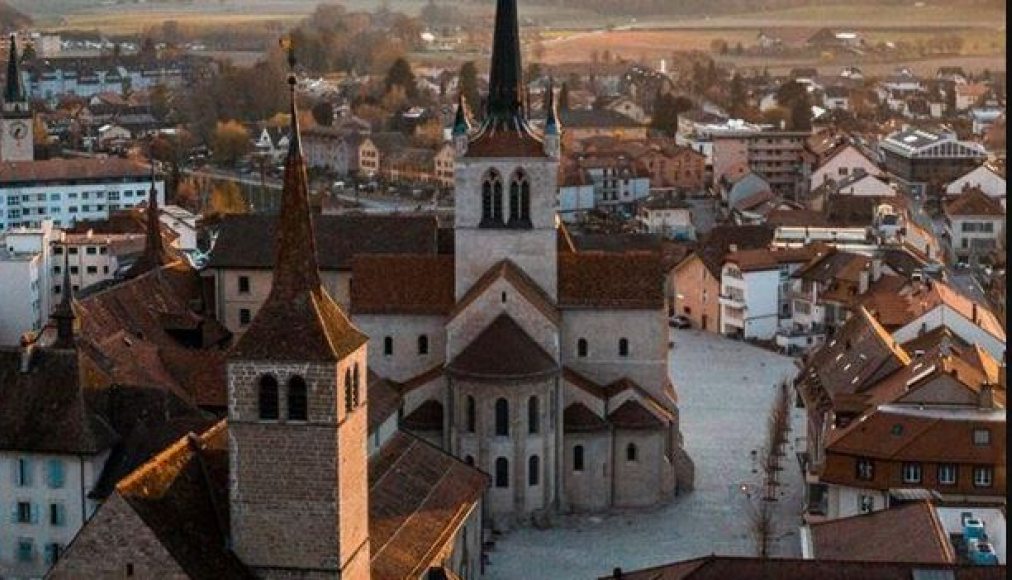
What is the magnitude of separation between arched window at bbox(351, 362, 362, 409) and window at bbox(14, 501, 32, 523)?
7.17m

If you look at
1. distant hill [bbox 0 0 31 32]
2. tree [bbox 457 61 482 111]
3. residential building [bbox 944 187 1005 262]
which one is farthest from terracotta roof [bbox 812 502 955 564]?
distant hill [bbox 0 0 31 32]

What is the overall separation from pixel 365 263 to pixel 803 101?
58.6 meters

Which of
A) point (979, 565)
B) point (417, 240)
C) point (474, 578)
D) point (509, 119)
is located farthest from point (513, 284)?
point (979, 565)

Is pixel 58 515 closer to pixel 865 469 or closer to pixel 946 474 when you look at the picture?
pixel 865 469

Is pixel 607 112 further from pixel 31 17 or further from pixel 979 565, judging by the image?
pixel 979 565

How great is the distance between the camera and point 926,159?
65.1 m

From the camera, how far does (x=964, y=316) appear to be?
100 ft

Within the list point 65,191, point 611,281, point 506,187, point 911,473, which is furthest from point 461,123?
point 65,191

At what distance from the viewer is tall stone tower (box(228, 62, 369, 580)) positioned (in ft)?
54.2

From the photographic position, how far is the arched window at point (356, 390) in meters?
17.1

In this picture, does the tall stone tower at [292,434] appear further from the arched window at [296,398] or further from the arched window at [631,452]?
the arched window at [631,452]

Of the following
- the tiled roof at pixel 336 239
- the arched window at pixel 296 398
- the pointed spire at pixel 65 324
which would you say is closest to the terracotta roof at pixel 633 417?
the tiled roof at pixel 336 239

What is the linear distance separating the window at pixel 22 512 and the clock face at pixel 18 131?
→ 4420cm

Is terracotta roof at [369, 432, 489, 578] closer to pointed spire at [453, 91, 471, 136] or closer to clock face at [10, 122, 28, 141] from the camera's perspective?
pointed spire at [453, 91, 471, 136]
